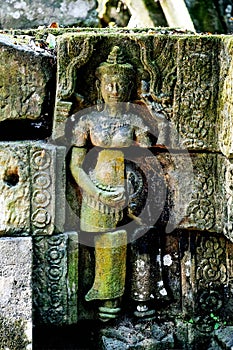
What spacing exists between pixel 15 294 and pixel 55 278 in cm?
29

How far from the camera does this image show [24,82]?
4426 millimetres

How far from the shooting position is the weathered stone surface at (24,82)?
4.39m

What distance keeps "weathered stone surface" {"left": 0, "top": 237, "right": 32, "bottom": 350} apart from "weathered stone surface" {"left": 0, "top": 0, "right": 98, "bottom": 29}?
3352 mm

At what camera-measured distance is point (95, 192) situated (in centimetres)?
459

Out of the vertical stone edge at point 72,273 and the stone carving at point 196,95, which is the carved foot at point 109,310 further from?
the stone carving at point 196,95

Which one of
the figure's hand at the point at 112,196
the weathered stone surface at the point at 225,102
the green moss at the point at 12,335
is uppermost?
the weathered stone surface at the point at 225,102

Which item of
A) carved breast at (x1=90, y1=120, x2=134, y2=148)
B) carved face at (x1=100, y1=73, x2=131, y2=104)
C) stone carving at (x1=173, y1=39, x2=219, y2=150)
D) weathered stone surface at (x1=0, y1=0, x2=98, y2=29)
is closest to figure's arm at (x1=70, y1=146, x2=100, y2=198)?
carved breast at (x1=90, y1=120, x2=134, y2=148)

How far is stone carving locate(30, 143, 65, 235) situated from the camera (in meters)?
4.48

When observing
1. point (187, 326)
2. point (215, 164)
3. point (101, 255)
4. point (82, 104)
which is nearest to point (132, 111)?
point (82, 104)

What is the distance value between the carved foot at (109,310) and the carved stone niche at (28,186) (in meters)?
0.64

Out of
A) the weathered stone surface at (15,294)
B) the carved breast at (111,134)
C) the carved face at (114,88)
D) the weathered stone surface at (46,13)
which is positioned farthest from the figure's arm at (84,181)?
the weathered stone surface at (46,13)

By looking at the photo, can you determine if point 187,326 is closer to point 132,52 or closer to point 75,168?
point 75,168

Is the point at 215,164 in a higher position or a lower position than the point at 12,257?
higher

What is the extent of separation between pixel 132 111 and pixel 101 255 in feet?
2.96
